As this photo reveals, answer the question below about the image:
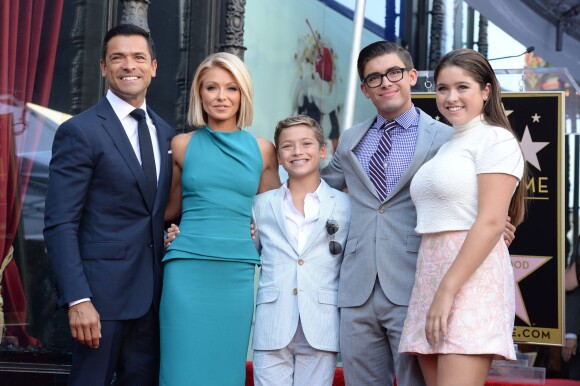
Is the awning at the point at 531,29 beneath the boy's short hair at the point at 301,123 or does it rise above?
above

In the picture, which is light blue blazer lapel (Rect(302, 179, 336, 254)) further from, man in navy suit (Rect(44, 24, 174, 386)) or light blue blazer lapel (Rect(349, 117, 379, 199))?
man in navy suit (Rect(44, 24, 174, 386))

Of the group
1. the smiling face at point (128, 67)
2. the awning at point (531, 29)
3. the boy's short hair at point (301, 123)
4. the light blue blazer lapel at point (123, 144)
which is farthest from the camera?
the awning at point (531, 29)

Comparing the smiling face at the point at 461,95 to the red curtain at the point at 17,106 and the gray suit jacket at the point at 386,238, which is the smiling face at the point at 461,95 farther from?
the red curtain at the point at 17,106

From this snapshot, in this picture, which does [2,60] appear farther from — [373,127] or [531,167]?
[531,167]

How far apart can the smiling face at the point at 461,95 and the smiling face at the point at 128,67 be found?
111cm

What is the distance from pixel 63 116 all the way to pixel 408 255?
2220 millimetres

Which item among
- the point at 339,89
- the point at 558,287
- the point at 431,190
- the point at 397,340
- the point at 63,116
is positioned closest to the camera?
the point at 431,190

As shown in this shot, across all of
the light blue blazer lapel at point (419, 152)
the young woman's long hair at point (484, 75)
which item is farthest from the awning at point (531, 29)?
the young woman's long hair at point (484, 75)

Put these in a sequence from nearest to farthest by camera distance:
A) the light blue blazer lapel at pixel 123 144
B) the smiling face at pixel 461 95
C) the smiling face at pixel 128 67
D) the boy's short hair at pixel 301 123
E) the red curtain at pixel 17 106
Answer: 1. the smiling face at pixel 461 95
2. the light blue blazer lapel at pixel 123 144
3. the smiling face at pixel 128 67
4. the boy's short hair at pixel 301 123
5. the red curtain at pixel 17 106

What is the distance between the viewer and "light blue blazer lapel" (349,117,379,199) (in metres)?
3.27

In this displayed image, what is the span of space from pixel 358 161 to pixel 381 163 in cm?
9

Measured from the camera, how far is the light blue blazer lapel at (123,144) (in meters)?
3.11

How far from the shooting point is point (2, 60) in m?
4.26

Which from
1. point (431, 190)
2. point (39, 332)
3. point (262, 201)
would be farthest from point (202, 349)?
point (39, 332)
